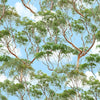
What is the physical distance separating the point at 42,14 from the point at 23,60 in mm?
2002

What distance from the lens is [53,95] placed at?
8.31 metres

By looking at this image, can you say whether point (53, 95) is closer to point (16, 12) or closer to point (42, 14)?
point (42, 14)

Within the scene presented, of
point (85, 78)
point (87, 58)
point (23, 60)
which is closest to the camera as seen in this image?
point (85, 78)

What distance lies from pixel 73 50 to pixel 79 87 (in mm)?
1386

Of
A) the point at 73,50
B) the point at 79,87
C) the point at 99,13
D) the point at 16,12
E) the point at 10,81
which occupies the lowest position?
the point at 79,87

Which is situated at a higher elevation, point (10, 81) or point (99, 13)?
point (99, 13)

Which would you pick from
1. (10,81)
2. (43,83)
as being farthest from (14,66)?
(43,83)

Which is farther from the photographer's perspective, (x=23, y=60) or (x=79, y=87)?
(x=23, y=60)

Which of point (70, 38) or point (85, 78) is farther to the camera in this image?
point (70, 38)

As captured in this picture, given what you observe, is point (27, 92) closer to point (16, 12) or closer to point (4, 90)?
point (4, 90)

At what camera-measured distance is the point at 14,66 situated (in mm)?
8234

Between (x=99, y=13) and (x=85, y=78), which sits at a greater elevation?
(x=99, y=13)

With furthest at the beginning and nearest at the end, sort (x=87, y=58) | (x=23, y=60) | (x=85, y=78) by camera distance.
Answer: (x=23, y=60) → (x=87, y=58) → (x=85, y=78)

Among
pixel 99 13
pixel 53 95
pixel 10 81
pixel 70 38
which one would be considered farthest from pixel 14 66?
pixel 99 13
